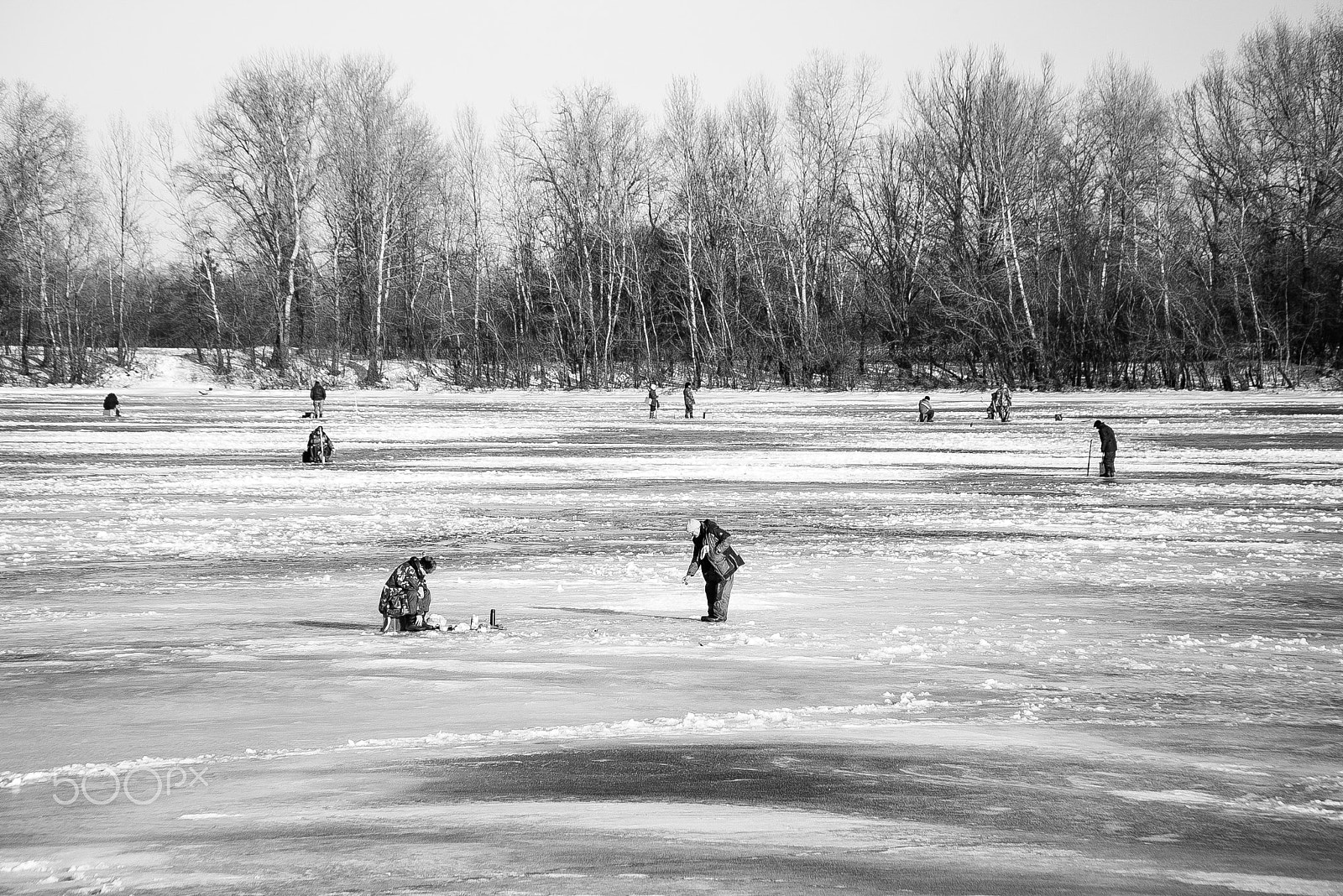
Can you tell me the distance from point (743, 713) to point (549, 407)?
41.8m

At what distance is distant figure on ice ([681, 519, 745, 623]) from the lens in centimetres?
1057

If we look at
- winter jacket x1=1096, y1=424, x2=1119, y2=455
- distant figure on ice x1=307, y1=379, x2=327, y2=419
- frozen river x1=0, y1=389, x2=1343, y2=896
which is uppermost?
distant figure on ice x1=307, y1=379, x2=327, y2=419

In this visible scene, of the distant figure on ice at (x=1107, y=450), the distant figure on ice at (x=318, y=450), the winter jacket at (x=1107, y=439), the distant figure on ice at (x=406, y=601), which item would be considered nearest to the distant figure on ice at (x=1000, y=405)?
the distant figure on ice at (x=1107, y=450)

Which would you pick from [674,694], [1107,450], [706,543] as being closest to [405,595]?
[706,543]

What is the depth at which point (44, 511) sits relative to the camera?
17.7m

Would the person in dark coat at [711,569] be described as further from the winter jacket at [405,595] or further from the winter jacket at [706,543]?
the winter jacket at [405,595]

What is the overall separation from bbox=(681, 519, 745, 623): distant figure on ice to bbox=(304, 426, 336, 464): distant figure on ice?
15.9 meters

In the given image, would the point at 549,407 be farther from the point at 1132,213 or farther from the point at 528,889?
the point at 528,889

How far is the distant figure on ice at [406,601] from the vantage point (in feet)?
33.9

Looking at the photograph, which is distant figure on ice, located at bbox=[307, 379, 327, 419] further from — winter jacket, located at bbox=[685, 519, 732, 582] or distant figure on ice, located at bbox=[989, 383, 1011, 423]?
winter jacket, located at bbox=[685, 519, 732, 582]

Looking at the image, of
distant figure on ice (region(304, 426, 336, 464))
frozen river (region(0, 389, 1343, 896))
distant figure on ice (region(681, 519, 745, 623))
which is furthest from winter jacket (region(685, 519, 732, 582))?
distant figure on ice (region(304, 426, 336, 464))

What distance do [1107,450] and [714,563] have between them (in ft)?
45.1

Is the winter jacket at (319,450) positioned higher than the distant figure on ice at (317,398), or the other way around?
the distant figure on ice at (317,398)

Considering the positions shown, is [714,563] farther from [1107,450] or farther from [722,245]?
[722,245]
